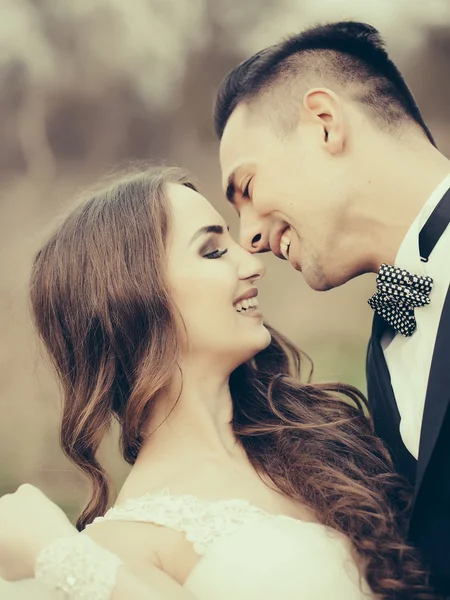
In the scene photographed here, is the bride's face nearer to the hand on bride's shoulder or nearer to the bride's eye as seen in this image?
the bride's eye

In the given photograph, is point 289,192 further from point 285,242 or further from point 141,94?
point 141,94

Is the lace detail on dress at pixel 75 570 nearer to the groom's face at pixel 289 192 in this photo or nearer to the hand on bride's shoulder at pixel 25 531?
the hand on bride's shoulder at pixel 25 531

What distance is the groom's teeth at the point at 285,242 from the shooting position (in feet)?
4.82

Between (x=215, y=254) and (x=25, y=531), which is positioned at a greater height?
(x=215, y=254)

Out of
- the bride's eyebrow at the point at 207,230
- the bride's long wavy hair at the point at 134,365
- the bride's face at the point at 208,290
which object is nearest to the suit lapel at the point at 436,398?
the bride's long wavy hair at the point at 134,365

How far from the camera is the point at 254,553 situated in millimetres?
1039

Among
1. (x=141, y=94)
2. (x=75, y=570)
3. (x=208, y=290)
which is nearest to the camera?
(x=75, y=570)

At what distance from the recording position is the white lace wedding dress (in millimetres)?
1023

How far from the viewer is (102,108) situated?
1.96 metres

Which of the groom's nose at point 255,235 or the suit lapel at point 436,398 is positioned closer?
the suit lapel at point 436,398

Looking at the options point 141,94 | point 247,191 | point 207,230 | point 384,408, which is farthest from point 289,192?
point 141,94

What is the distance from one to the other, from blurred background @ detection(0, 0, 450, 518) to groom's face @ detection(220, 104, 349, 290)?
0.45 meters

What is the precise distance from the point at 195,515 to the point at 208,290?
36 centimetres

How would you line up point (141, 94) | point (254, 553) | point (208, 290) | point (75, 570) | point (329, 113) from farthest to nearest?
point (141, 94), point (329, 113), point (208, 290), point (254, 553), point (75, 570)
